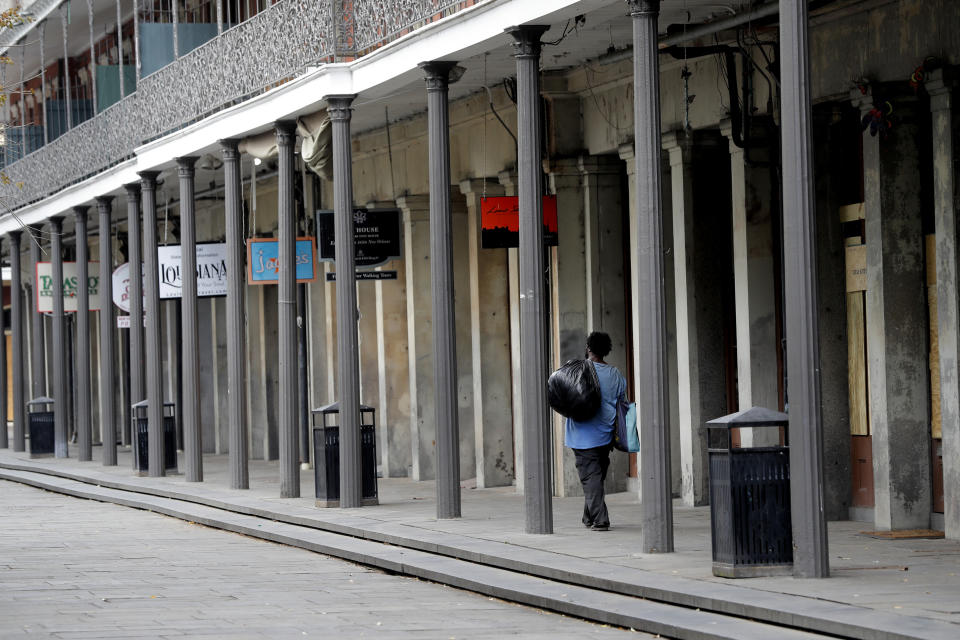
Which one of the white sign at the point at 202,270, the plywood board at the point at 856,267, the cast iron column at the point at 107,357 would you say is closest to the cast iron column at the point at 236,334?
the white sign at the point at 202,270

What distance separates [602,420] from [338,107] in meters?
5.77

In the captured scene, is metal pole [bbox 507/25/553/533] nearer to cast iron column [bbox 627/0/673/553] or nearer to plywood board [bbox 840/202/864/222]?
cast iron column [bbox 627/0/673/553]

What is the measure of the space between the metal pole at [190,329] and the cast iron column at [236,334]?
1.38 meters

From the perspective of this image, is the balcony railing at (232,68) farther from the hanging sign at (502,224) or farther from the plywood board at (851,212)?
the plywood board at (851,212)

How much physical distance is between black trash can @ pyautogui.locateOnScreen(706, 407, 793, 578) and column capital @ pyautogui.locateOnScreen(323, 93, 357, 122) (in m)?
8.87

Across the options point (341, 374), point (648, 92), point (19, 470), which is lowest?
point (19, 470)

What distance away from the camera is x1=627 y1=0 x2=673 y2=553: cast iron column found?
44.2 ft

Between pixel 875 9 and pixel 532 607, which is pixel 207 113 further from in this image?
pixel 532 607

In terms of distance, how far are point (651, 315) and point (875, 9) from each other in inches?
136

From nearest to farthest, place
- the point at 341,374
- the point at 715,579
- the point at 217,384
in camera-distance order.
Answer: the point at 715,579 → the point at 341,374 → the point at 217,384

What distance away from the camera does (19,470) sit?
30.8m

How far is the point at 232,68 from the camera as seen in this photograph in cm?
2322

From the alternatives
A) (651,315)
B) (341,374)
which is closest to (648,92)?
(651,315)

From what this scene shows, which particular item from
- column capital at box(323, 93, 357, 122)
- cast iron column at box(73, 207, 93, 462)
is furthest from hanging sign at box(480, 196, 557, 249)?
cast iron column at box(73, 207, 93, 462)
